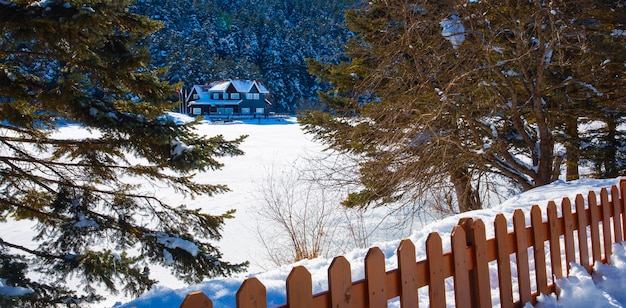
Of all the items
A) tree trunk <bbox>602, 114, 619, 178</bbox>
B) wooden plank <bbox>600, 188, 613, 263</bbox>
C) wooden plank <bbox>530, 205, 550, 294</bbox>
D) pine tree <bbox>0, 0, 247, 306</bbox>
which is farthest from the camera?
tree trunk <bbox>602, 114, 619, 178</bbox>

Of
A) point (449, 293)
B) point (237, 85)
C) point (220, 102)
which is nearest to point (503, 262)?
point (449, 293)

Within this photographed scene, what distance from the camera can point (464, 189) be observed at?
8.75 metres

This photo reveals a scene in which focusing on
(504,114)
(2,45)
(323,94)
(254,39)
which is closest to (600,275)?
(504,114)

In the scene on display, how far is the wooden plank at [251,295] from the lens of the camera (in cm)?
150

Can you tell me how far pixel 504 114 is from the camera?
7.25 m

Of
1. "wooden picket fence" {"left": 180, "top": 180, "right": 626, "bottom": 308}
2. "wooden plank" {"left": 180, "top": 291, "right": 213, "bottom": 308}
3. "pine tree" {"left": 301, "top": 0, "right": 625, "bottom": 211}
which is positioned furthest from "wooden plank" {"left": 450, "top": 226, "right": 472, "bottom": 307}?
"pine tree" {"left": 301, "top": 0, "right": 625, "bottom": 211}

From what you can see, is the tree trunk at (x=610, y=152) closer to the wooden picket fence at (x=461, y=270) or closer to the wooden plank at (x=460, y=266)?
the wooden picket fence at (x=461, y=270)

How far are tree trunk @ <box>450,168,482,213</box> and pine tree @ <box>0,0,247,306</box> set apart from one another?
4.72 metres

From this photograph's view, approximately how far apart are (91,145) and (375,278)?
14.0ft

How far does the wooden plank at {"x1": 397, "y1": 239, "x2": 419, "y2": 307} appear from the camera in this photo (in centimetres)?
195

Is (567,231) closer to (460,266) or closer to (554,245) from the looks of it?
(554,245)

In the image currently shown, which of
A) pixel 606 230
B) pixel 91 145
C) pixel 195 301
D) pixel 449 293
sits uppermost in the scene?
pixel 91 145

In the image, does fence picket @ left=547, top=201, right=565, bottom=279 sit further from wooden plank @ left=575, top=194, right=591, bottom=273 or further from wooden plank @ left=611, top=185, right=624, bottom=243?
wooden plank @ left=611, top=185, right=624, bottom=243

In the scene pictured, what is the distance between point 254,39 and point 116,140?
91300 millimetres
